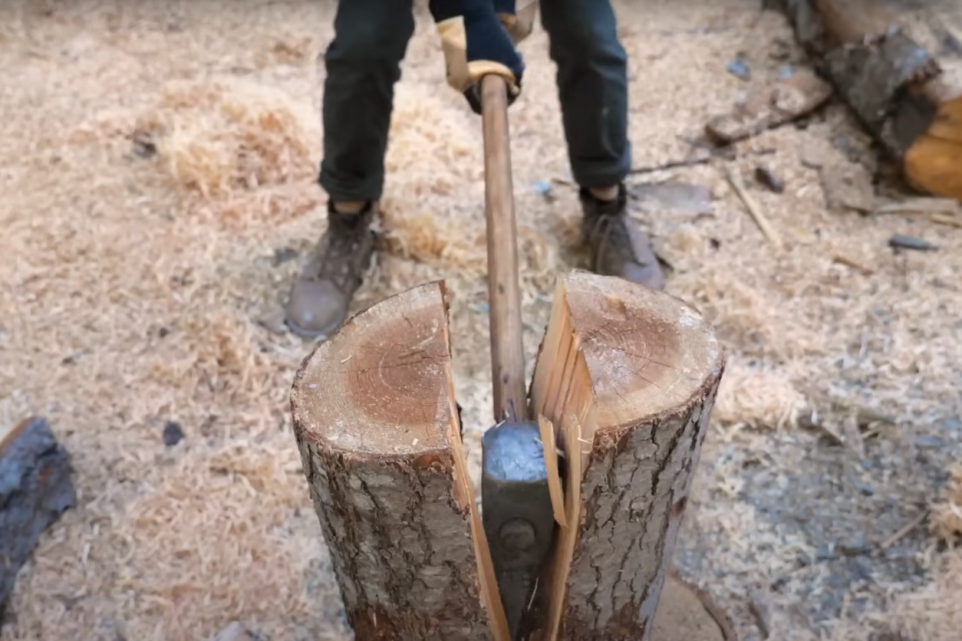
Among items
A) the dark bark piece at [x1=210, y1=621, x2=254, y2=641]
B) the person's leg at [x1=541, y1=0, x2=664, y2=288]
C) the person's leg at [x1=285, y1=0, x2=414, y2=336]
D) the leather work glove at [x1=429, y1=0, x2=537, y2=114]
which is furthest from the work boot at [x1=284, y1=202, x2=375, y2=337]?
the dark bark piece at [x1=210, y1=621, x2=254, y2=641]

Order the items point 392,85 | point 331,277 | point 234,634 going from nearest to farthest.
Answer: point 234,634
point 392,85
point 331,277

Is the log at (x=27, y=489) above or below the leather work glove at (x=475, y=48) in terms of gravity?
below

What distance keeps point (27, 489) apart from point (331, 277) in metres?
0.91

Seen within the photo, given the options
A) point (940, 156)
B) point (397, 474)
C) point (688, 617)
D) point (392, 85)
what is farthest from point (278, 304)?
point (940, 156)

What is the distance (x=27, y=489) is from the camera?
1742 mm

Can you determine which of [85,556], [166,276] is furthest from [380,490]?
[166,276]

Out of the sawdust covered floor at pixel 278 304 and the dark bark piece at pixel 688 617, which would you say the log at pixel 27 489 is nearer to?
the sawdust covered floor at pixel 278 304

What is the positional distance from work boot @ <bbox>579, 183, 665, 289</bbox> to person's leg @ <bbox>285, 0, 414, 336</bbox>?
0.59 m

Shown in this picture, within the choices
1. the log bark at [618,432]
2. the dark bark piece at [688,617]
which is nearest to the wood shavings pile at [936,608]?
the dark bark piece at [688,617]

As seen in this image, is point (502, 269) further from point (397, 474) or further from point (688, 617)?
point (688, 617)

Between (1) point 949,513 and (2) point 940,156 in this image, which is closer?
(1) point 949,513

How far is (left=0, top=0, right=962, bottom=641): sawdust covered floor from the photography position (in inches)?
68.2

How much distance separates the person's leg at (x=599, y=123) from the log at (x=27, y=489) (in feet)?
4.54

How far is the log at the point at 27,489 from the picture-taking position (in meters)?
1.69
